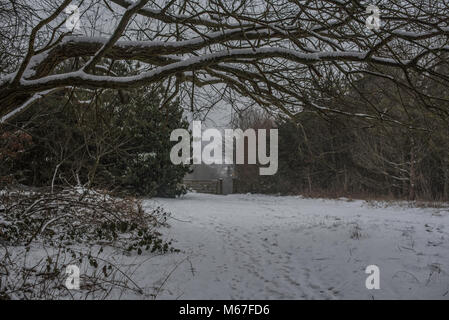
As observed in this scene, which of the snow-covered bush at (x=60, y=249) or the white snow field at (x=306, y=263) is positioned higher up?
the snow-covered bush at (x=60, y=249)

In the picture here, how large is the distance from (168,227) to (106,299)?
4.30m

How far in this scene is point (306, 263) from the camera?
184 inches

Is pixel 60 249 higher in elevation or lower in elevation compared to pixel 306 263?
higher

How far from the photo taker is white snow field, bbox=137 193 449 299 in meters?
3.47

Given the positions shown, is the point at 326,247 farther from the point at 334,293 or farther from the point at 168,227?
the point at 168,227

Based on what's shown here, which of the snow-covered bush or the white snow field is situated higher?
the snow-covered bush

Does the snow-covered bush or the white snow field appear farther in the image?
the white snow field

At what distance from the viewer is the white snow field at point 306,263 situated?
11.4ft

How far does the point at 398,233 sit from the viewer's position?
234 inches

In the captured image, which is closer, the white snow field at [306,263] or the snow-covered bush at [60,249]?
the snow-covered bush at [60,249]

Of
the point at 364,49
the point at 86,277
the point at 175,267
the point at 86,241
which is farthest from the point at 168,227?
the point at 364,49
